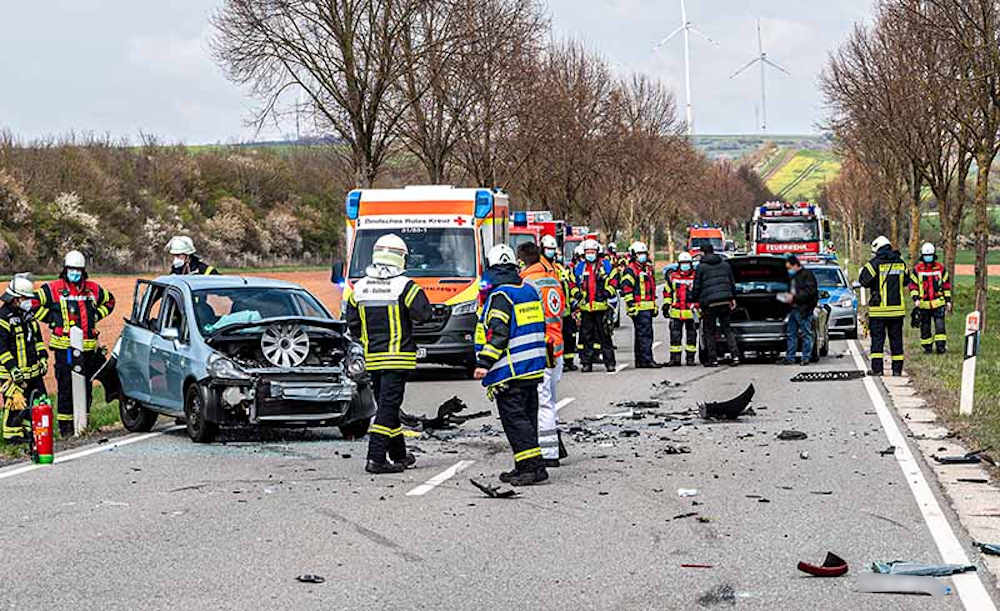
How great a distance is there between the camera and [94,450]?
13.7 m

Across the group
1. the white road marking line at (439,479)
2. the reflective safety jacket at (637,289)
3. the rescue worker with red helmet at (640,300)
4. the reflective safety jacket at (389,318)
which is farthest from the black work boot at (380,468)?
the reflective safety jacket at (637,289)

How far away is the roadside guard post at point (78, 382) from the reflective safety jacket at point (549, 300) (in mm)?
5102

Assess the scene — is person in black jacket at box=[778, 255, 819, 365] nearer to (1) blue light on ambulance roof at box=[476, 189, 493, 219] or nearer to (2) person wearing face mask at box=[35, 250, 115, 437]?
(1) blue light on ambulance roof at box=[476, 189, 493, 219]

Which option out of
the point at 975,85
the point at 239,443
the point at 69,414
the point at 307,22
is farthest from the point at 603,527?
the point at 307,22

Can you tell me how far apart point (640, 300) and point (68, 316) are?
31.7 feet

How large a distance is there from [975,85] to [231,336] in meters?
16.9

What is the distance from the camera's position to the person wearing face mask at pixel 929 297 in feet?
77.9

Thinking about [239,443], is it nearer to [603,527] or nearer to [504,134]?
[603,527]

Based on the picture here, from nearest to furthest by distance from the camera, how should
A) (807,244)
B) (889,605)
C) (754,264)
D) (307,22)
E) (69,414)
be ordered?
(889,605)
(69,414)
(754,264)
(307,22)
(807,244)

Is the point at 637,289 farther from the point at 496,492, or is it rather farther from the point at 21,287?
the point at 496,492

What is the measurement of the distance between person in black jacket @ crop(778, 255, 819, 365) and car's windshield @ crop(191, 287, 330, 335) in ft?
31.6

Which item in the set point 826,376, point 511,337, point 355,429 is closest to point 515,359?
point 511,337

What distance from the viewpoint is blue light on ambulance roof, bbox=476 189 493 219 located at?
21.8 m

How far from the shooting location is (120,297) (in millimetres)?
50594
